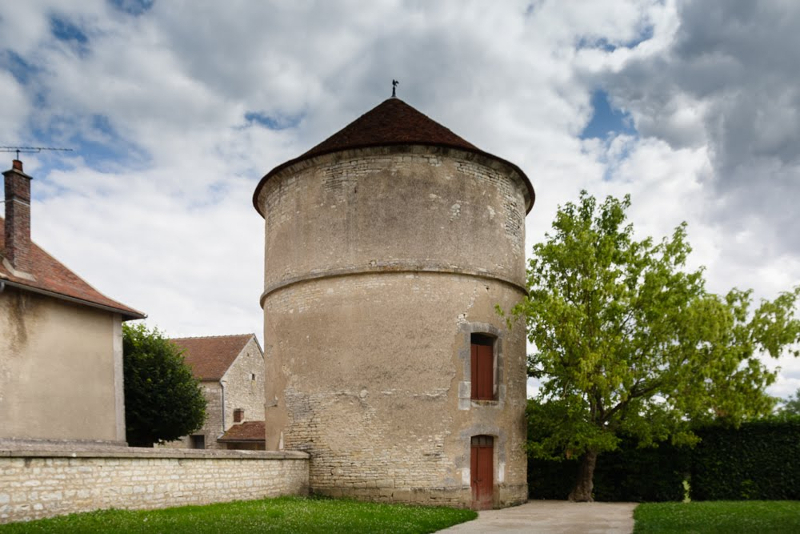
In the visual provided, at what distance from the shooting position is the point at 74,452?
10617 millimetres

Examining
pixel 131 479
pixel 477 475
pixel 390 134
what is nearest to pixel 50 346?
pixel 131 479

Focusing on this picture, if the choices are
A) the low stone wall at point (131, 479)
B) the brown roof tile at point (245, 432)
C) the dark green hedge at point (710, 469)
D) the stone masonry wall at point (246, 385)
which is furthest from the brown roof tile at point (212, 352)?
the dark green hedge at point (710, 469)

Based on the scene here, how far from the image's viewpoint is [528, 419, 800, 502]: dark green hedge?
17109mm

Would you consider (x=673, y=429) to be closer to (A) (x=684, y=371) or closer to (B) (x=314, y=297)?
(A) (x=684, y=371)

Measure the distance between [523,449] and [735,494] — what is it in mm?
5772

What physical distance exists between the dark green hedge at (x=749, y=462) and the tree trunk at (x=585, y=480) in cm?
293

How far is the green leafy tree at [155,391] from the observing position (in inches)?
896

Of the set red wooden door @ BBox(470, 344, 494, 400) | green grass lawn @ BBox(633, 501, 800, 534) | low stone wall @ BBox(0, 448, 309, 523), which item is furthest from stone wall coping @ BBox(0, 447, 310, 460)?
green grass lawn @ BBox(633, 501, 800, 534)

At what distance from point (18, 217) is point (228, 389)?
18.7 m

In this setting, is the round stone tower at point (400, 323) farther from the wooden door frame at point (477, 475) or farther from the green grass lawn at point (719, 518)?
the green grass lawn at point (719, 518)

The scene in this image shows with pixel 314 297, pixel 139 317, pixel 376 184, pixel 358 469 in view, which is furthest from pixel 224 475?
pixel 376 184

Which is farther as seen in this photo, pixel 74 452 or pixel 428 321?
pixel 428 321

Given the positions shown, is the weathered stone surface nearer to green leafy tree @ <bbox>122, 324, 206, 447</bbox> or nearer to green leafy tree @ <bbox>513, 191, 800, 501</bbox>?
green leafy tree @ <bbox>513, 191, 800, 501</bbox>

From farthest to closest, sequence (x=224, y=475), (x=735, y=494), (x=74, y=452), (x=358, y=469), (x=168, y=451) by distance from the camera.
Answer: (x=735, y=494)
(x=358, y=469)
(x=224, y=475)
(x=168, y=451)
(x=74, y=452)
